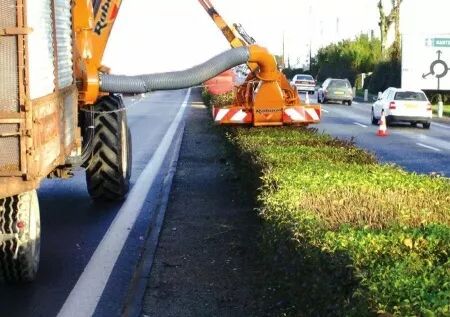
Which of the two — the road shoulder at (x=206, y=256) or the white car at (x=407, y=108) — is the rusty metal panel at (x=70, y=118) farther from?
the white car at (x=407, y=108)

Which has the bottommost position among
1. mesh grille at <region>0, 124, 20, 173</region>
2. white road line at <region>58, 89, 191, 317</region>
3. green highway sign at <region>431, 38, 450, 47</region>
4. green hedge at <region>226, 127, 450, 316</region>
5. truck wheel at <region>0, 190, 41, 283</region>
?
white road line at <region>58, 89, 191, 317</region>

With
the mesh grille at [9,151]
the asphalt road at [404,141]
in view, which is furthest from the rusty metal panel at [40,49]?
the asphalt road at [404,141]

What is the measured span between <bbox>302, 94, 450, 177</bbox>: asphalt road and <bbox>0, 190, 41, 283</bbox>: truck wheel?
33.3ft

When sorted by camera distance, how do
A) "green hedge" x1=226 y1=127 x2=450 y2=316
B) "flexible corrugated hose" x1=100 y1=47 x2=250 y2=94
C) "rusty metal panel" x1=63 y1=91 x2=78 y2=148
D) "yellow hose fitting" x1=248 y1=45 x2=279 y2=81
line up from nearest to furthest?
"green hedge" x1=226 y1=127 x2=450 y2=316, "rusty metal panel" x1=63 y1=91 x2=78 y2=148, "flexible corrugated hose" x1=100 y1=47 x2=250 y2=94, "yellow hose fitting" x1=248 y1=45 x2=279 y2=81

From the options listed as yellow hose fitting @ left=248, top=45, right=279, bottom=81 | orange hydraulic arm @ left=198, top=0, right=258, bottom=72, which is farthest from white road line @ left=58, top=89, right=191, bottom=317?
orange hydraulic arm @ left=198, top=0, right=258, bottom=72

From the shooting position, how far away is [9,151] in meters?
5.71

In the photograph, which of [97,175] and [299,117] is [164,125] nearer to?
[299,117]

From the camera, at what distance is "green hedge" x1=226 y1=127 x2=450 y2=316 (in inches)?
151

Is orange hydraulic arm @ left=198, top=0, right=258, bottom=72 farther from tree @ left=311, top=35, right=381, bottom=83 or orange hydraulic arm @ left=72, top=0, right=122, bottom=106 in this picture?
tree @ left=311, top=35, right=381, bottom=83

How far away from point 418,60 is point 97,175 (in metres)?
38.5

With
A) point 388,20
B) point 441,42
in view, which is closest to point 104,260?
point 441,42

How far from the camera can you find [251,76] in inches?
586

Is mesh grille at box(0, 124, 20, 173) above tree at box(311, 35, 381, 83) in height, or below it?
below

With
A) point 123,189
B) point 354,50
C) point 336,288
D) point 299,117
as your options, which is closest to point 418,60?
point 354,50
